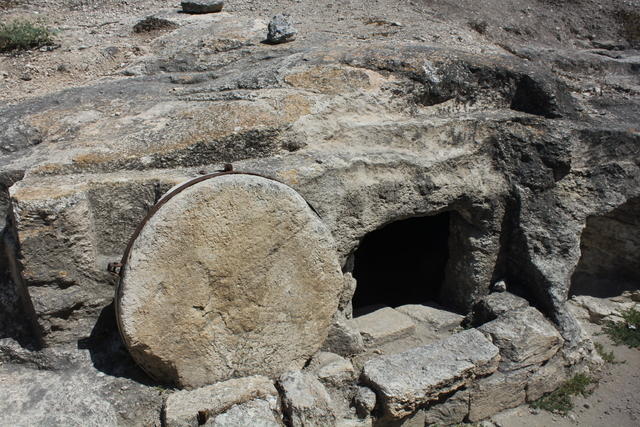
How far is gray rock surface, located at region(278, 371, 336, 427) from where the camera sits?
345cm

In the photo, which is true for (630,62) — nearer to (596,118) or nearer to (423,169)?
(596,118)

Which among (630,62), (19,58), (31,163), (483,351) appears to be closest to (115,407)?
(31,163)

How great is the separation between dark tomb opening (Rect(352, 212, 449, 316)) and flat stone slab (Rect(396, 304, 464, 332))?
56 centimetres

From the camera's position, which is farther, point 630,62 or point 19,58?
point 630,62

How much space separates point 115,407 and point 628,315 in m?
5.00

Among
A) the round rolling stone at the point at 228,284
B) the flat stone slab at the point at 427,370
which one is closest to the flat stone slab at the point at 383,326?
the flat stone slab at the point at 427,370

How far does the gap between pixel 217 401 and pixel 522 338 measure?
2.50 meters

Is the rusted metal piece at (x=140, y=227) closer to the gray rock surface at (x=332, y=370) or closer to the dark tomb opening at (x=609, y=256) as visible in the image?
the gray rock surface at (x=332, y=370)

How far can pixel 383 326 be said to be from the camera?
4.86 m

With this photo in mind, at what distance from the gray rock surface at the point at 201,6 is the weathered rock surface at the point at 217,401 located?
17.2 feet

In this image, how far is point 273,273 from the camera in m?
3.62

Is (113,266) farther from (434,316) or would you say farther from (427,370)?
(434,316)

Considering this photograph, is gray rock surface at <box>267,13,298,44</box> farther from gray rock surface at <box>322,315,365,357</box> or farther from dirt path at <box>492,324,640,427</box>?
dirt path at <box>492,324,640,427</box>

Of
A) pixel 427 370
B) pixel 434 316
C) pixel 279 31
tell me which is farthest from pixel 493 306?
pixel 279 31
